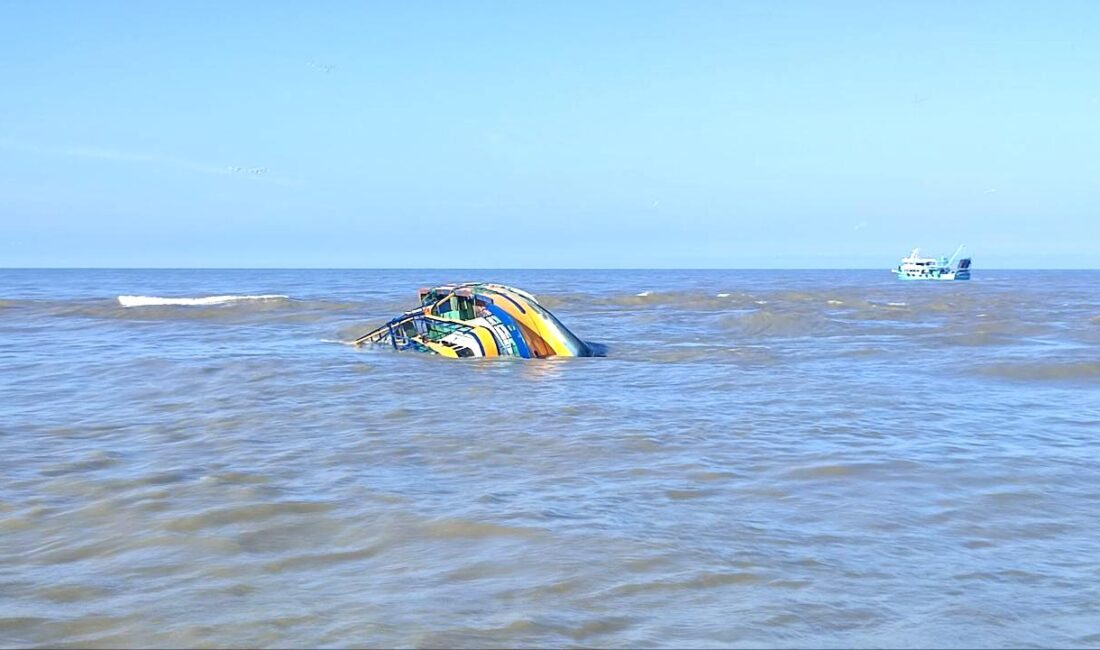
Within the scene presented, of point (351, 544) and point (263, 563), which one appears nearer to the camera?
point (263, 563)

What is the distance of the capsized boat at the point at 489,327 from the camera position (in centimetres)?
1527

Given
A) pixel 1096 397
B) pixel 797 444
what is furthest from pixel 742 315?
pixel 797 444

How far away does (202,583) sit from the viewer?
15.0ft

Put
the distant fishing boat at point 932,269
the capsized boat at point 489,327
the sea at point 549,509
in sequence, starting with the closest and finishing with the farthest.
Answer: the sea at point 549,509 < the capsized boat at point 489,327 < the distant fishing boat at point 932,269

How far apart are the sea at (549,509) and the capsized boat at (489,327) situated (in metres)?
1.90

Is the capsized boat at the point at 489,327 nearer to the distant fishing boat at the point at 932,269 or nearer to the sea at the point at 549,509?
the sea at the point at 549,509

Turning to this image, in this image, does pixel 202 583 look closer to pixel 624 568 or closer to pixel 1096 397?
pixel 624 568

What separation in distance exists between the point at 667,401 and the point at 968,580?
6.14 meters

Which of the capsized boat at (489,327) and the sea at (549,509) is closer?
the sea at (549,509)

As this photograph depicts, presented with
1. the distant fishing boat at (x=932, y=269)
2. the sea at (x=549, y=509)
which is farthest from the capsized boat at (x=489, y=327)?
the distant fishing boat at (x=932, y=269)

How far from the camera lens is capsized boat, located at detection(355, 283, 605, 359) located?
15.3 m

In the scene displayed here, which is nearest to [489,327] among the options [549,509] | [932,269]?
[549,509]

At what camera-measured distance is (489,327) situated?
15.4 meters

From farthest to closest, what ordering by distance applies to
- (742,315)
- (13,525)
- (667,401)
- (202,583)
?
1. (742,315)
2. (667,401)
3. (13,525)
4. (202,583)
